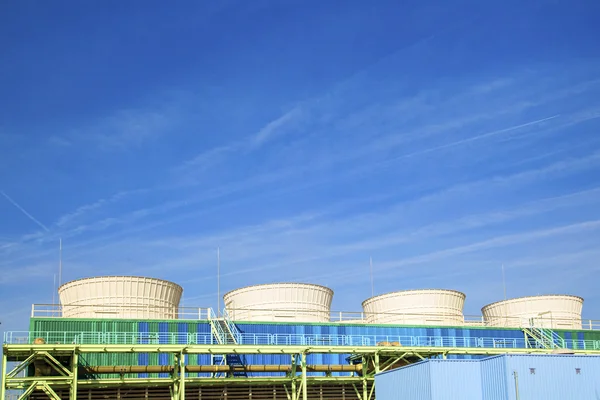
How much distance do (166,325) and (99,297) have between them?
5650mm

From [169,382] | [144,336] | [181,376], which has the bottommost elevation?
[169,382]

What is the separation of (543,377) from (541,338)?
2136cm

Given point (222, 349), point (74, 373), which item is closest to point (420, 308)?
point (222, 349)

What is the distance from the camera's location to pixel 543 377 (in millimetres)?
43844

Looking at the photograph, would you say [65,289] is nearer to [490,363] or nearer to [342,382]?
[342,382]

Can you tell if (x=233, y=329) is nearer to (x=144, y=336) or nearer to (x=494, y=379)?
(x=144, y=336)

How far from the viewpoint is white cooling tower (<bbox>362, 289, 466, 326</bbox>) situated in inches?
2603

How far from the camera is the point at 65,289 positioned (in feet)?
190

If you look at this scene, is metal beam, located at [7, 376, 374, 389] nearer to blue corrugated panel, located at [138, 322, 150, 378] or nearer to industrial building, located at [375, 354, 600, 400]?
blue corrugated panel, located at [138, 322, 150, 378]

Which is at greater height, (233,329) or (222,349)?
(233,329)

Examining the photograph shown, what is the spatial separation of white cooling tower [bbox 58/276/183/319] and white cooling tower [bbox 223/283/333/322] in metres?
7.39

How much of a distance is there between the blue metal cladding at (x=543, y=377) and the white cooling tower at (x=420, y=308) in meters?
20.8

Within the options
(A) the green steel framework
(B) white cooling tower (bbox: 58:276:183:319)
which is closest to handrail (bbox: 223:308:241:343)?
(A) the green steel framework

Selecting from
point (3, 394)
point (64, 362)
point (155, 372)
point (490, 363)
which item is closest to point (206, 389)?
point (155, 372)
